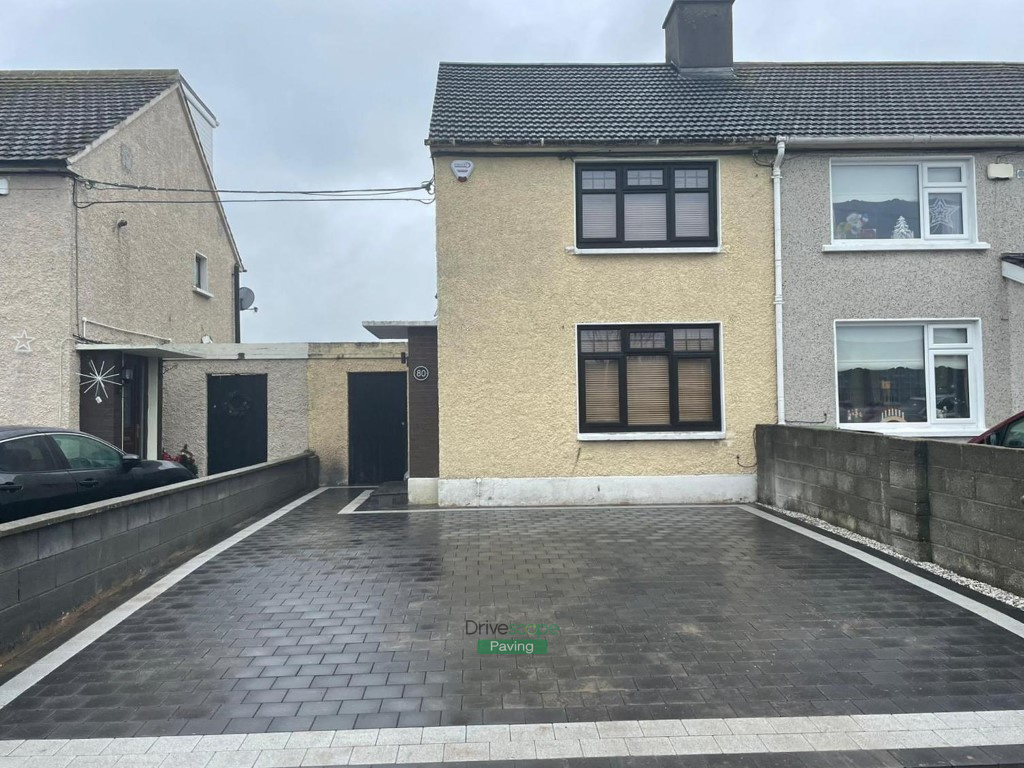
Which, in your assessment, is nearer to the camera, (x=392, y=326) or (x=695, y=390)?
(x=695, y=390)

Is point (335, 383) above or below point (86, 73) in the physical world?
below

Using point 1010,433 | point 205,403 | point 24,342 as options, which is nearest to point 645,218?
point 1010,433

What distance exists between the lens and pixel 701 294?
1190 cm

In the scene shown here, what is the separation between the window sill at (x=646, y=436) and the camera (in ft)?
38.3

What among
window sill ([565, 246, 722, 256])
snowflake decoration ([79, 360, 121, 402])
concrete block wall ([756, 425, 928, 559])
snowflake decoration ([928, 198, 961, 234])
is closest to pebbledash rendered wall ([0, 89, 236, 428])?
snowflake decoration ([79, 360, 121, 402])

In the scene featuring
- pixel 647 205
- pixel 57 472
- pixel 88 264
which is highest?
pixel 647 205

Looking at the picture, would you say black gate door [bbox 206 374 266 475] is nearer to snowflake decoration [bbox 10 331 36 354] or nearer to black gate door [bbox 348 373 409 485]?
black gate door [bbox 348 373 409 485]

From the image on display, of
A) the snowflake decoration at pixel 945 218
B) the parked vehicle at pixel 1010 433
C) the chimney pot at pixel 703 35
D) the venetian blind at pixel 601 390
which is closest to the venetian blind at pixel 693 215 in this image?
the venetian blind at pixel 601 390

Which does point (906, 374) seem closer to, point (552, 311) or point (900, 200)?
point (900, 200)

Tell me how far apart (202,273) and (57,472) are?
13276 millimetres

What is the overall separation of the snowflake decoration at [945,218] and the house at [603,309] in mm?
2749

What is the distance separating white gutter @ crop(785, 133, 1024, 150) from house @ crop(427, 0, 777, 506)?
0.61 meters

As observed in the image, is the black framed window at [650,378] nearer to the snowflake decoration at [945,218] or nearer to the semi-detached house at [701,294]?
the semi-detached house at [701,294]

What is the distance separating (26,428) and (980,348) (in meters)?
13.2
